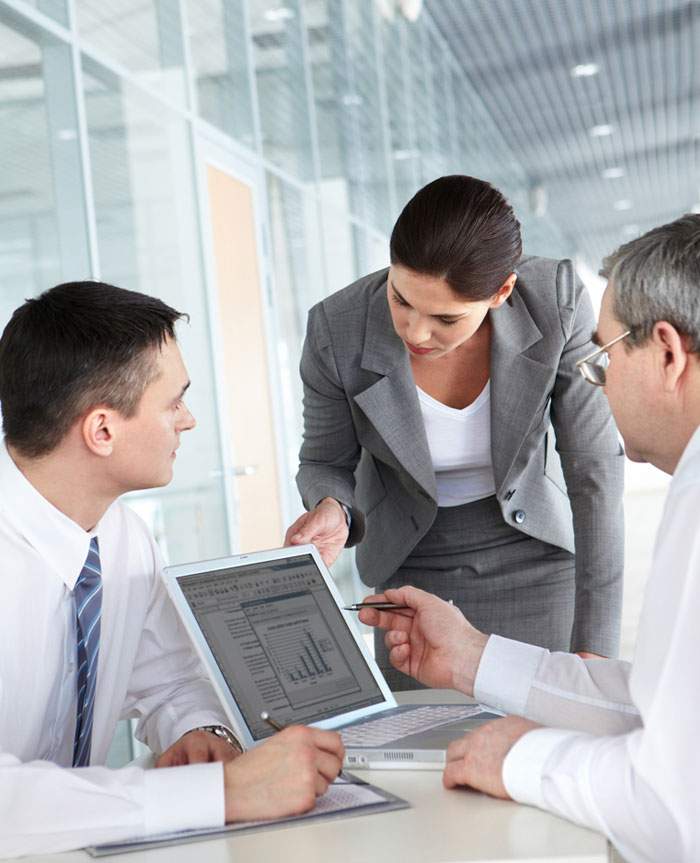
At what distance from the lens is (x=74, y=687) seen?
1515 mm

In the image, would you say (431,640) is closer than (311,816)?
No

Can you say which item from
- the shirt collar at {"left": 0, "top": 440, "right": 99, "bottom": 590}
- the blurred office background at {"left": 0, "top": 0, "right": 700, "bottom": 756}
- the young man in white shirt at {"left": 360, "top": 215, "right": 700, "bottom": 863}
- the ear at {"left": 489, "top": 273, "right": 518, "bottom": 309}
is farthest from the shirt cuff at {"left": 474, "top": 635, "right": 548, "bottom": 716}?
the blurred office background at {"left": 0, "top": 0, "right": 700, "bottom": 756}

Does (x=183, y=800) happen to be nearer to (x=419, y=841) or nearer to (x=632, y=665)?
(x=419, y=841)

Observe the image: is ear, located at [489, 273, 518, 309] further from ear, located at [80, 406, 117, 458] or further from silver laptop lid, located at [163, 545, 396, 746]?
ear, located at [80, 406, 117, 458]

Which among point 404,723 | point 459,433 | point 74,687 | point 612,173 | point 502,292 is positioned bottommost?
point 404,723

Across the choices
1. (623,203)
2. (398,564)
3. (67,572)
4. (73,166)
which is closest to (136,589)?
(67,572)

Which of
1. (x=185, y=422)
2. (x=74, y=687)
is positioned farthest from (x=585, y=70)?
(x=74, y=687)

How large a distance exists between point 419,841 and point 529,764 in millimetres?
152

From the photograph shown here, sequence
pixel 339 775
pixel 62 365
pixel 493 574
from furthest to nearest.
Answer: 1. pixel 493 574
2. pixel 62 365
3. pixel 339 775

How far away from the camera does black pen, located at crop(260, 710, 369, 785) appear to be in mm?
1344

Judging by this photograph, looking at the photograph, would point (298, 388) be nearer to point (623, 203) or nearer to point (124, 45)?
point (124, 45)

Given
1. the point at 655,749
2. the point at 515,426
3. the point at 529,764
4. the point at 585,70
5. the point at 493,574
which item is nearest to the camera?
the point at 655,749

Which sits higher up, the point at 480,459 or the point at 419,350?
the point at 419,350

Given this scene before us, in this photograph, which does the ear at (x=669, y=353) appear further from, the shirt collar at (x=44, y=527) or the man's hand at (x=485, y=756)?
the shirt collar at (x=44, y=527)
